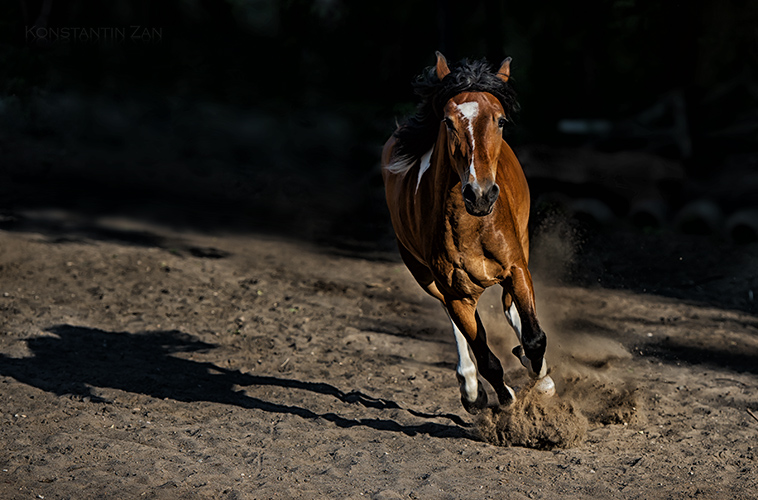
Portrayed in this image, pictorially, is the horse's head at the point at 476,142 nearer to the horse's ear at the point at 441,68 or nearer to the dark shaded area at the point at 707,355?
the horse's ear at the point at 441,68

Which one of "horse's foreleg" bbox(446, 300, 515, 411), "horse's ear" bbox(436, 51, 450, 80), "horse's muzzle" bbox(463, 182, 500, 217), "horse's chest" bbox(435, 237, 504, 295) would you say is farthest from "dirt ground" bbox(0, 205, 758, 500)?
"horse's ear" bbox(436, 51, 450, 80)

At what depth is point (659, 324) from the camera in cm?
707

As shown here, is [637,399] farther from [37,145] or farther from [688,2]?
[37,145]

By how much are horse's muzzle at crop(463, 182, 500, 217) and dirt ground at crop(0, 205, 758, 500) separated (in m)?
1.60

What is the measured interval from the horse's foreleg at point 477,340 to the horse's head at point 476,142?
3.09 feet

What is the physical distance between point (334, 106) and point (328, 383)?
9880 mm

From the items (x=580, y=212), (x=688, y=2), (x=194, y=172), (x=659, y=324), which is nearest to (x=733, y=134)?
(x=688, y=2)

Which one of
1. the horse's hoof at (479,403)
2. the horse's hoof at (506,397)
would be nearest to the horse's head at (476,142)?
the horse's hoof at (506,397)

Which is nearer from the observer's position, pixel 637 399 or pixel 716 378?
pixel 637 399

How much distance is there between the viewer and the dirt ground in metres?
4.26

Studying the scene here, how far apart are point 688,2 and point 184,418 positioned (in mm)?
11296

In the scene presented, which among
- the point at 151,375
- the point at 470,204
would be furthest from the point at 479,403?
the point at 151,375

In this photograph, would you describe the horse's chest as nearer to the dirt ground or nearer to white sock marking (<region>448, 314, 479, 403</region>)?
white sock marking (<region>448, 314, 479, 403</region>)

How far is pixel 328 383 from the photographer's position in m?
5.98
